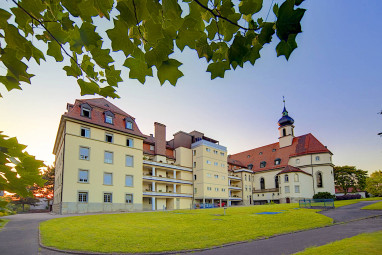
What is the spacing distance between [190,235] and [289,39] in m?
12.6

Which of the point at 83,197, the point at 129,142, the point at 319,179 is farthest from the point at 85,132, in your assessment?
the point at 319,179

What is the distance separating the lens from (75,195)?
31125 millimetres

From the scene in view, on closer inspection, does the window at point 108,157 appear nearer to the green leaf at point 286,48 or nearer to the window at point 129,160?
the window at point 129,160

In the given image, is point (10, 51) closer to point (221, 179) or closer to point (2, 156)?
point (2, 156)

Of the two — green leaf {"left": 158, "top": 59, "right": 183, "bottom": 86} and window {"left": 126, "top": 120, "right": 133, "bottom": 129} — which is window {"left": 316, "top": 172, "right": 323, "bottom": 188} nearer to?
window {"left": 126, "top": 120, "right": 133, "bottom": 129}

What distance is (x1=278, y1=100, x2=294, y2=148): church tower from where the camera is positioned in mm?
68250

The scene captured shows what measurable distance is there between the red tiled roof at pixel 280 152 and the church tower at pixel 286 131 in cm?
118

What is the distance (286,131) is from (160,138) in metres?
38.7

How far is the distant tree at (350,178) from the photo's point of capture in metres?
70.1

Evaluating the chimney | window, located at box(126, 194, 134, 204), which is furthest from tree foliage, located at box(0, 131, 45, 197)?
the chimney

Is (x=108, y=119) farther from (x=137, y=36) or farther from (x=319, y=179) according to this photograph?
(x=319, y=179)

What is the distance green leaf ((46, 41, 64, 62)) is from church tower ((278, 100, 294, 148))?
7133 centimetres

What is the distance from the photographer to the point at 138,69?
1.94m

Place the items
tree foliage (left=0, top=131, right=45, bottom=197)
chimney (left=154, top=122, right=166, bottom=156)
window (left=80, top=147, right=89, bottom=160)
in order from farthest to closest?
chimney (left=154, top=122, right=166, bottom=156) → window (left=80, top=147, right=89, bottom=160) → tree foliage (left=0, top=131, right=45, bottom=197)
